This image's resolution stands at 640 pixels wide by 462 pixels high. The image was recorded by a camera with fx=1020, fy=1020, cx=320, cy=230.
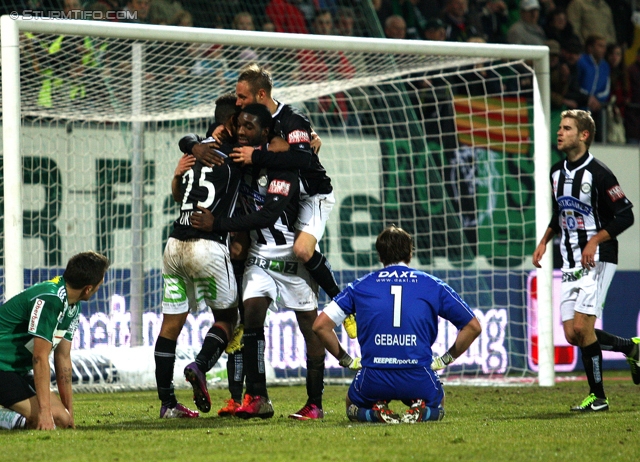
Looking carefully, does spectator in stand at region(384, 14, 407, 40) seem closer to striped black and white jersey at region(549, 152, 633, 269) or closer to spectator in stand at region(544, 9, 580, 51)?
spectator in stand at region(544, 9, 580, 51)

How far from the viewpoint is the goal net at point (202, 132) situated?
29.6 feet

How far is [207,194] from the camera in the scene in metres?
5.95

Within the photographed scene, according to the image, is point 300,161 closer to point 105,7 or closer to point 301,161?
point 301,161

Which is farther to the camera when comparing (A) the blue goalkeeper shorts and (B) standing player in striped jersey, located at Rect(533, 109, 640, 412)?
(B) standing player in striped jersey, located at Rect(533, 109, 640, 412)

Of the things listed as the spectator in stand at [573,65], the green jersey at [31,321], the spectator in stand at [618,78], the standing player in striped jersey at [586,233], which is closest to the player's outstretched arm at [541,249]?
the standing player in striped jersey at [586,233]

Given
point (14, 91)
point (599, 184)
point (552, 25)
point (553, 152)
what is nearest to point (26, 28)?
point (14, 91)

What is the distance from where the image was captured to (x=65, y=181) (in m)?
10.5

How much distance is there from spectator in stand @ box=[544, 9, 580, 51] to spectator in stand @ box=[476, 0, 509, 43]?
71cm

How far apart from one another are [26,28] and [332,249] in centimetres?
505

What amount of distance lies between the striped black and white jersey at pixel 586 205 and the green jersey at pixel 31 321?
3.27 metres

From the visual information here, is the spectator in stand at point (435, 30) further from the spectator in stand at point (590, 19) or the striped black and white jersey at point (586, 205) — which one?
the striped black and white jersey at point (586, 205)

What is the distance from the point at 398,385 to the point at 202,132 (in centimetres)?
686

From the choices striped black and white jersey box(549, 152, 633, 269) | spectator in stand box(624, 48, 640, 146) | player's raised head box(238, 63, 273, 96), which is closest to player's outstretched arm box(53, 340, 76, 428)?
player's raised head box(238, 63, 273, 96)

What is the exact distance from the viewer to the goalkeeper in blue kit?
5.24 meters
